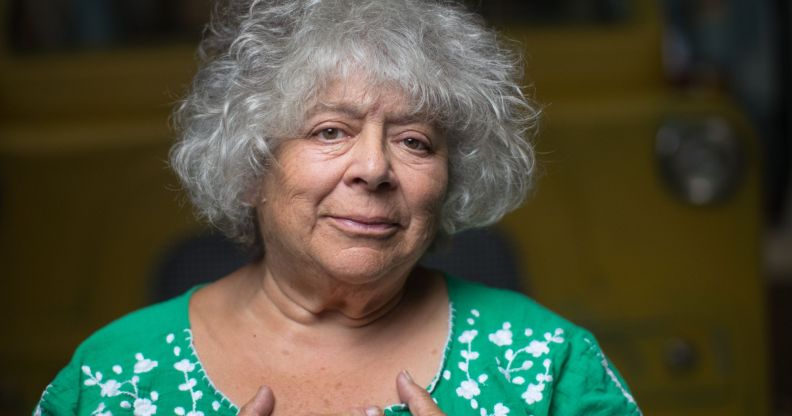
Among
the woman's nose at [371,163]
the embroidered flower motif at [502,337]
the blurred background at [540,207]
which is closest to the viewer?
the woman's nose at [371,163]

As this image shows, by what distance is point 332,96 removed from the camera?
222 centimetres

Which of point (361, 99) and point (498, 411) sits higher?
point (361, 99)

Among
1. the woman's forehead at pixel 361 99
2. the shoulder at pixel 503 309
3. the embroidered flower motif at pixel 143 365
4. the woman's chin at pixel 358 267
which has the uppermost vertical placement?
the woman's forehead at pixel 361 99

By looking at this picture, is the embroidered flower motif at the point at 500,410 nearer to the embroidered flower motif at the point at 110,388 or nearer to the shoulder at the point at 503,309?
the shoulder at the point at 503,309

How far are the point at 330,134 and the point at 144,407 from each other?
590 millimetres

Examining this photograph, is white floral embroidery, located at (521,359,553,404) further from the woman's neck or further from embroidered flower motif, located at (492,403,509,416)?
the woman's neck

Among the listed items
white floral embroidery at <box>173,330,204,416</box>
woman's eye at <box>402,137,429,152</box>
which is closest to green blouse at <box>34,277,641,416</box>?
white floral embroidery at <box>173,330,204,416</box>

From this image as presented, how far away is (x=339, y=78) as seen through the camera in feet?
7.29

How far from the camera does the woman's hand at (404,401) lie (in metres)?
2.23

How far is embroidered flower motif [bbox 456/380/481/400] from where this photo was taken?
7.62 ft

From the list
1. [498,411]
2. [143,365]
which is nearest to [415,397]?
[498,411]

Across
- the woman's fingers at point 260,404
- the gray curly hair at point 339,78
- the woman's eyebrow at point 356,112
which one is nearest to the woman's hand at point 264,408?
the woman's fingers at point 260,404

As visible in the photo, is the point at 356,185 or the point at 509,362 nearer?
the point at 356,185

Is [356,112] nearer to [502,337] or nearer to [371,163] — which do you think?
Answer: [371,163]
